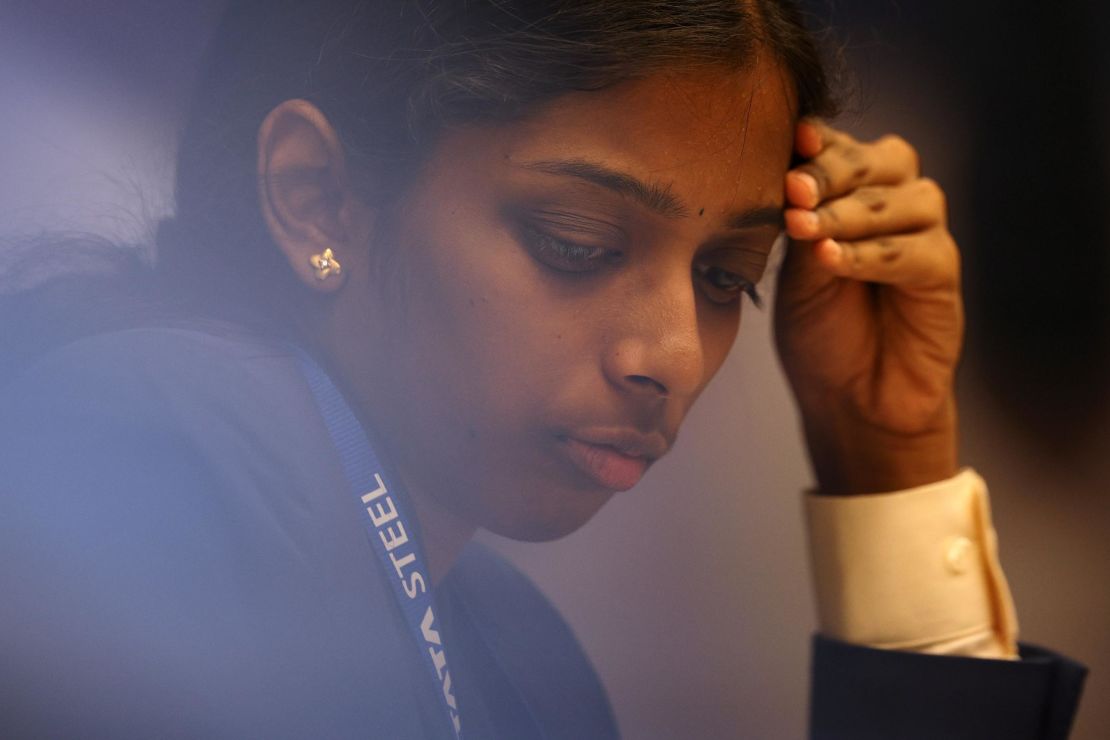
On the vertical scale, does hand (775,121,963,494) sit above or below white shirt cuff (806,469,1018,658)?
above

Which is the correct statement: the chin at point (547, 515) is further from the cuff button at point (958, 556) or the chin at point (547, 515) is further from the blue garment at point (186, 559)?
the cuff button at point (958, 556)

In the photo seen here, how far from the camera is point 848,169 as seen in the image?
0.83m

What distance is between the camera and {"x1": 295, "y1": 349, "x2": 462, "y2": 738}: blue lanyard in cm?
61

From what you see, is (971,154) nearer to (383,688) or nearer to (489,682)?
(489,682)

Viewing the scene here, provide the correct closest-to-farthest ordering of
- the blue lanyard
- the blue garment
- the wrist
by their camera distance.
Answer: the blue garment
the blue lanyard
the wrist

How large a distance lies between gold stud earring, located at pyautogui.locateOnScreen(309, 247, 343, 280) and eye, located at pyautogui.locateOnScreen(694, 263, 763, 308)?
23 centimetres

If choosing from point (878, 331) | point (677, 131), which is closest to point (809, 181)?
point (677, 131)

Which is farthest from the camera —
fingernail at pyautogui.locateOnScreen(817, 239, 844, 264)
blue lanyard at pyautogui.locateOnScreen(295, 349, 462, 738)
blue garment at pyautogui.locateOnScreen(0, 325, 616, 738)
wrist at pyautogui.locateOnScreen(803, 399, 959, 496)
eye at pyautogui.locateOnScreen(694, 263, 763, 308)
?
wrist at pyautogui.locateOnScreen(803, 399, 959, 496)

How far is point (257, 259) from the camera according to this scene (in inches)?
26.2

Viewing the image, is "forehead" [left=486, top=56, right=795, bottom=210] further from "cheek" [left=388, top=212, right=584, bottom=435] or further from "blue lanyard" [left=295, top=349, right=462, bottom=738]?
"blue lanyard" [left=295, top=349, right=462, bottom=738]

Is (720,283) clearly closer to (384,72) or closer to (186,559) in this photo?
(384,72)

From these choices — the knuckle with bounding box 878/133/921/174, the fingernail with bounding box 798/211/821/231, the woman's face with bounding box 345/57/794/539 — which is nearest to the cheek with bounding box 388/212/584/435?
the woman's face with bounding box 345/57/794/539

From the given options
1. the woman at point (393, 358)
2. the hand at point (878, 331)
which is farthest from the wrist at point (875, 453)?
the woman at point (393, 358)

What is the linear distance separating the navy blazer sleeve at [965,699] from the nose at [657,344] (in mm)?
373
